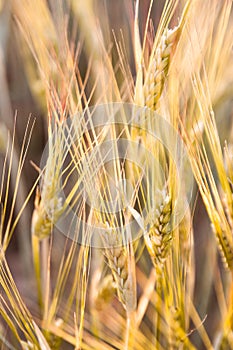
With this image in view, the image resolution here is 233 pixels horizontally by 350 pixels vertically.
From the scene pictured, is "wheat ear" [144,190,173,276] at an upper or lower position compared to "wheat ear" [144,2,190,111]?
lower

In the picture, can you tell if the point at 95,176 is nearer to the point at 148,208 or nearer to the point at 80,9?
the point at 148,208

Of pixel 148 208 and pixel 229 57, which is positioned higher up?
pixel 229 57

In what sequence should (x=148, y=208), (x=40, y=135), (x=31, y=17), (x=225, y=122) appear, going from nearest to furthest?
(x=148, y=208)
(x=31, y=17)
(x=225, y=122)
(x=40, y=135)

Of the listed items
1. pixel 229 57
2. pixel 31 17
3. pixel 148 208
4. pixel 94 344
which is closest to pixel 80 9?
pixel 31 17

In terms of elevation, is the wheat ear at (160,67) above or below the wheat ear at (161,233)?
above

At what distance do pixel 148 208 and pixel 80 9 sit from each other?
11.8 inches

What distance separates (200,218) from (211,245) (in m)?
0.06

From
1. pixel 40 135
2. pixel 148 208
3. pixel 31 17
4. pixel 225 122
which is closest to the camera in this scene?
pixel 148 208

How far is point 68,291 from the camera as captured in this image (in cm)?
85

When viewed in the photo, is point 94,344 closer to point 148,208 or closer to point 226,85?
point 148,208

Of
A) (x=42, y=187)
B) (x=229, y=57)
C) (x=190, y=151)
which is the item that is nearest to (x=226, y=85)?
(x=229, y=57)

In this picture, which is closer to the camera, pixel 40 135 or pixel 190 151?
pixel 190 151

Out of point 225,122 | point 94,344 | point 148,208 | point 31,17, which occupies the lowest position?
point 94,344

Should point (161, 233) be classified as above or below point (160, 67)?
below
